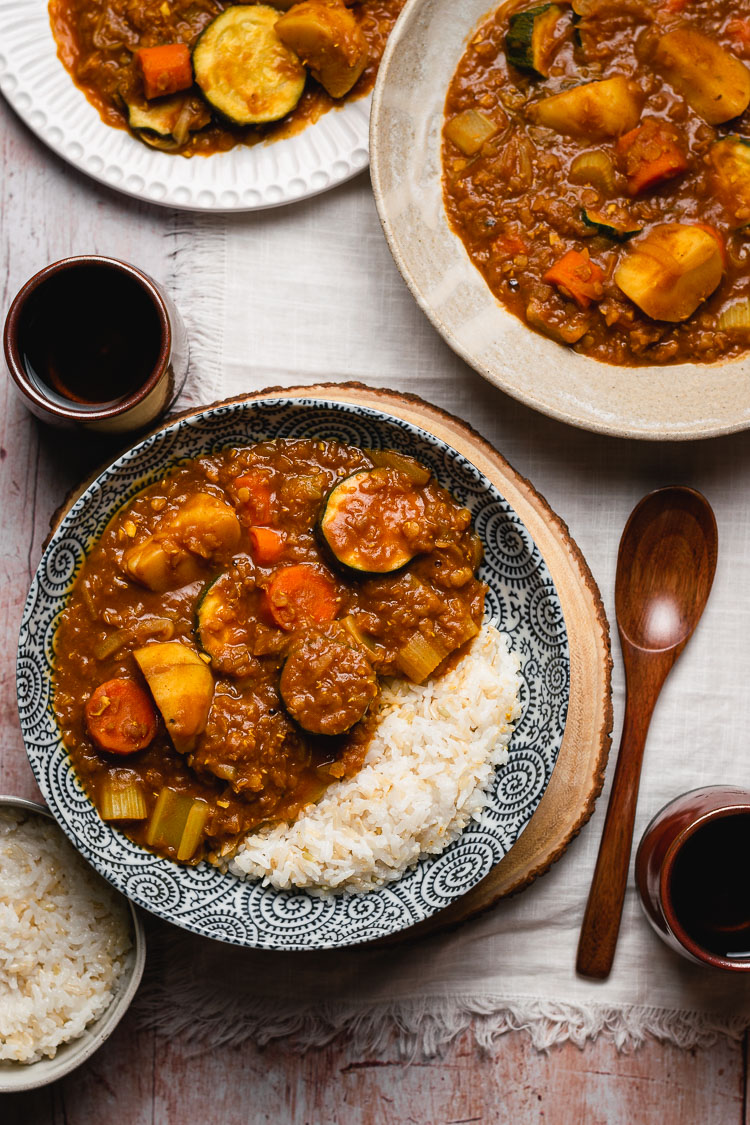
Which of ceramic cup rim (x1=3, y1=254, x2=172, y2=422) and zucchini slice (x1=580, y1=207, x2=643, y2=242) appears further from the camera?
zucchini slice (x1=580, y1=207, x2=643, y2=242)

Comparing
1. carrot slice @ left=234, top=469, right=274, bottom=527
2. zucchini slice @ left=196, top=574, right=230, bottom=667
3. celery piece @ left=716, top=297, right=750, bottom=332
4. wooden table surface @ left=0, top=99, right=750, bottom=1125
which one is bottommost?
wooden table surface @ left=0, top=99, right=750, bottom=1125

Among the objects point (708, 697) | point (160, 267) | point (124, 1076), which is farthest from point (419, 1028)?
point (160, 267)

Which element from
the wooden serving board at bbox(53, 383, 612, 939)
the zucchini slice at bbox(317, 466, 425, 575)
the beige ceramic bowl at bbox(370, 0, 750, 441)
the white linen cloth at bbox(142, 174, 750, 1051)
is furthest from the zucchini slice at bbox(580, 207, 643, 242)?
the zucchini slice at bbox(317, 466, 425, 575)

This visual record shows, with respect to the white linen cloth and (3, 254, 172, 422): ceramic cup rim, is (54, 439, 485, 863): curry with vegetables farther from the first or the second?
the white linen cloth

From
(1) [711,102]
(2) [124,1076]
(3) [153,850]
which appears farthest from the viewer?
(2) [124,1076]

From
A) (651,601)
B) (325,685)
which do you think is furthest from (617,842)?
(325,685)

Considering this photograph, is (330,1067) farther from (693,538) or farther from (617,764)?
(693,538)
